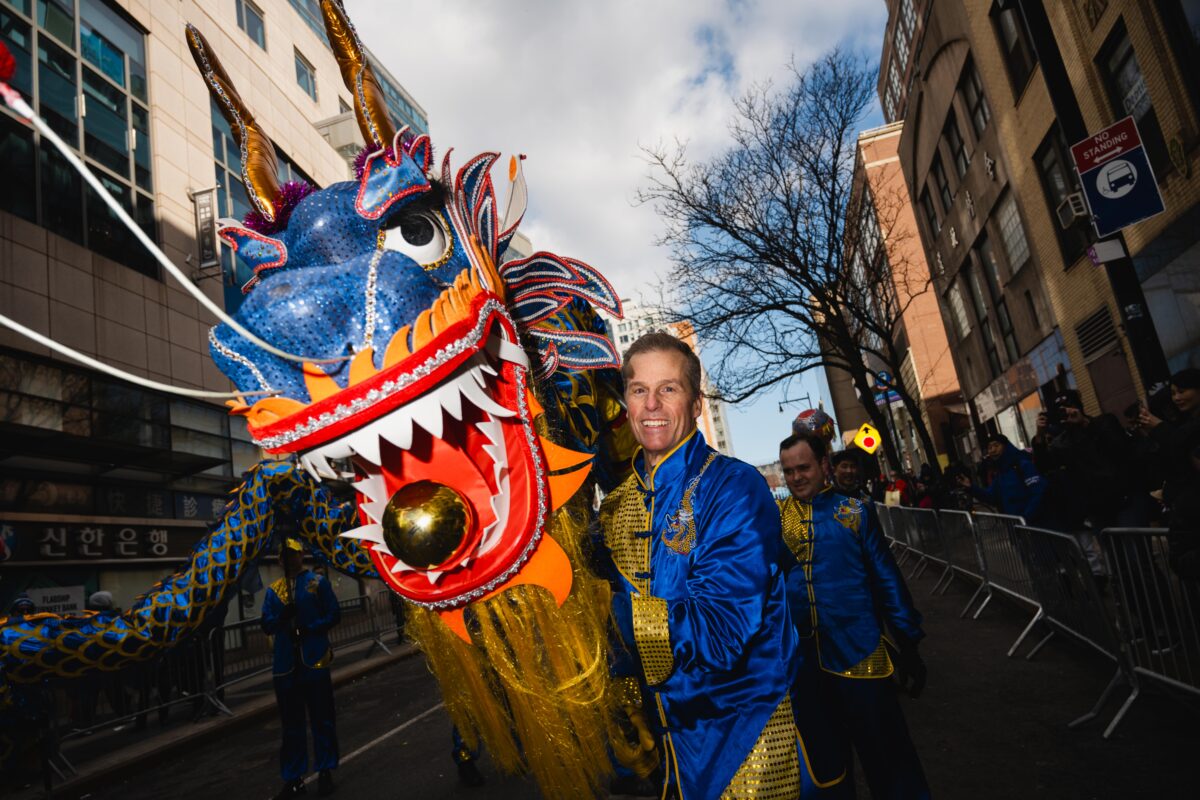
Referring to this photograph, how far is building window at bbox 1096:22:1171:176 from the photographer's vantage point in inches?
417

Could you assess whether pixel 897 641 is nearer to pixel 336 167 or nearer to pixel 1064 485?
pixel 1064 485

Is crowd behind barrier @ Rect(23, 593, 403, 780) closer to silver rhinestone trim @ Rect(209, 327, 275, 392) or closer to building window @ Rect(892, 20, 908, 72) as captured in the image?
silver rhinestone trim @ Rect(209, 327, 275, 392)

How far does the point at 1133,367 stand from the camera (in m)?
12.4

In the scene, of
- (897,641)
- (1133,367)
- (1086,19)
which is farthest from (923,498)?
(897,641)

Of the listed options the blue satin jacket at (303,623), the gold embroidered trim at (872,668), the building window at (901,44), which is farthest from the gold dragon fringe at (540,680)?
the building window at (901,44)

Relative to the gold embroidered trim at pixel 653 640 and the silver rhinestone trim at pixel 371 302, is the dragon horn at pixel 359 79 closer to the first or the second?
the silver rhinestone trim at pixel 371 302

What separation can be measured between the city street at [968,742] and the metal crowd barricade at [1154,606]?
0.27 meters

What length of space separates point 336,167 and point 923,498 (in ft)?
69.7

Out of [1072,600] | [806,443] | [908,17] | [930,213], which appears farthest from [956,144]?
[806,443]

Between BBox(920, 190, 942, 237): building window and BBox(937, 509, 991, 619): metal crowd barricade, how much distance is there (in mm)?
16839

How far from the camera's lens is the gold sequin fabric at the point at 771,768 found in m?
1.69

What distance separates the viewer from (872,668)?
3439 mm

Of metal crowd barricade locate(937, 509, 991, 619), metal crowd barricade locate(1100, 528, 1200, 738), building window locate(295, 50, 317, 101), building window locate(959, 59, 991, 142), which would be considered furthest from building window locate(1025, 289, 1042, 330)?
building window locate(295, 50, 317, 101)

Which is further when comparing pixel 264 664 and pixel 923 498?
pixel 923 498
